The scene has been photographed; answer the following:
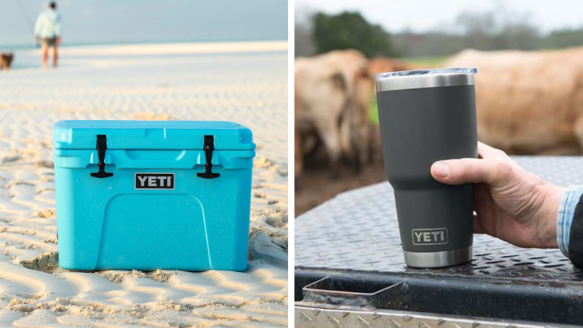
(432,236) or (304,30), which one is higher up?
(304,30)

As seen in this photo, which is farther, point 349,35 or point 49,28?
point 49,28

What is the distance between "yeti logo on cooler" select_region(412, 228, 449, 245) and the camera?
1.53m

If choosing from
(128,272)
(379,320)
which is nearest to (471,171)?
(379,320)

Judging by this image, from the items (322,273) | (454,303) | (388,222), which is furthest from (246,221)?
(454,303)

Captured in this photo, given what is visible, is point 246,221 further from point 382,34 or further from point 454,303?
point 382,34

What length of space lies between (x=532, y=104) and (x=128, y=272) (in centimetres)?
625

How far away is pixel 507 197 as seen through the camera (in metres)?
1.58

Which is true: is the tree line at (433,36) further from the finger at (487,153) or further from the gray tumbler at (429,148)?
the gray tumbler at (429,148)

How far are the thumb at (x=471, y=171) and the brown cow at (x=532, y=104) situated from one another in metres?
6.93

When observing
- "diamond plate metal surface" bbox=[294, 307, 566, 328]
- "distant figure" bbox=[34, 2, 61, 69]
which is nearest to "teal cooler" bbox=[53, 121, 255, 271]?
"diamond plate metal surface" bbox=[294, 307, 566, 328]

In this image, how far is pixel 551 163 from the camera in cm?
280

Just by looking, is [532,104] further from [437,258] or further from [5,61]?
[5,61]

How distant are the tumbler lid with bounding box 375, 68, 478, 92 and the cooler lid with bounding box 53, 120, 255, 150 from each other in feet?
4.96

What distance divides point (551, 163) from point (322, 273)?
4.87 feet
